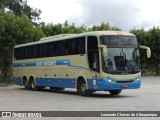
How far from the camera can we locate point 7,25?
35.9 metres

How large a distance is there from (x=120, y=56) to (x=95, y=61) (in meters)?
1.29

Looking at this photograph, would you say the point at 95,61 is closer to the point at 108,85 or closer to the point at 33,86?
the point at 108,85

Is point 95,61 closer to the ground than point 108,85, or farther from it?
farther from it

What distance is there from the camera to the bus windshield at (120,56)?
2073cm

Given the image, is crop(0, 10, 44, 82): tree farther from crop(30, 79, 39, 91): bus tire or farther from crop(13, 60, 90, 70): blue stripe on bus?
crop(30, 79, 39, 91): bus tire

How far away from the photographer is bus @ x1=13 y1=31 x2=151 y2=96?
2073 centimetres

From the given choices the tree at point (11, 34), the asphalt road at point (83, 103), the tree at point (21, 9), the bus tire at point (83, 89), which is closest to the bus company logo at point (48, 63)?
the bus tire at point (83, 89)

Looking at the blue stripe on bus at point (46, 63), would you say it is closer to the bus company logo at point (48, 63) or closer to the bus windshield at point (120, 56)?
the bus company logo at point (48, 63)

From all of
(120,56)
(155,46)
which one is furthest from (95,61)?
(155,46)

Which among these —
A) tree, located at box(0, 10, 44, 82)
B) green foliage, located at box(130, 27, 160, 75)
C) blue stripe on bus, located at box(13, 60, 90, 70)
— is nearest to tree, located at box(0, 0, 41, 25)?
green foliage, located at box(130, 27, 160, 75)

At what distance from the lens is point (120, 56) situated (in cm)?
2095

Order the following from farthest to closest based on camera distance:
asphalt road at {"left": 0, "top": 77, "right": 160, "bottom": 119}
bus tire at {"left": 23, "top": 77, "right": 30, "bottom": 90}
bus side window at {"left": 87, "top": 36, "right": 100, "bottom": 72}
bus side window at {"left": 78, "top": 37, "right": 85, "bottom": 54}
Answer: bus tire at {"left": 23, "top": 77, "right": 30, "bottom": 90}
bus side window at {"left": 78, "top": 37, "right": 85, "bottom": 54}
bus side window at {"left": 87, "top": 36, "right": 100, "bottom": 72}
asphalt road at {"left": 0, "top": 77, "right": 160, "bottom": 119}

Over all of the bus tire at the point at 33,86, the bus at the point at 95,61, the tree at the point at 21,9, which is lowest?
the bus tire at the point at 33,86

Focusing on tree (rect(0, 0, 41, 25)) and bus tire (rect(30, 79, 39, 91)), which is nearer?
bus tire (rect(30, 79, 39, 91))
